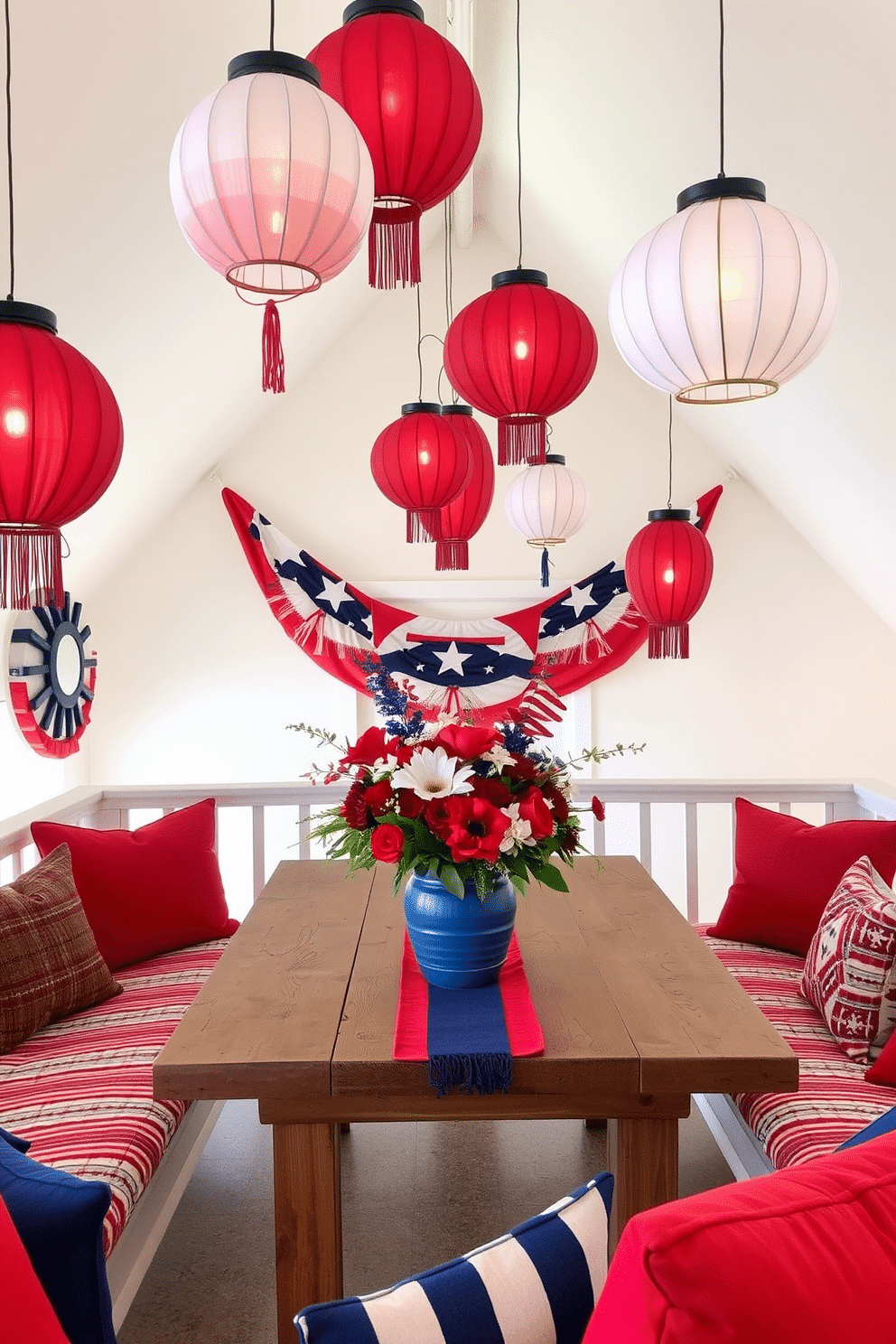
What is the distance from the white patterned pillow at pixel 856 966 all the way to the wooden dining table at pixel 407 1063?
0.32 m

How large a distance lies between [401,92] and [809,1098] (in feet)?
5.53

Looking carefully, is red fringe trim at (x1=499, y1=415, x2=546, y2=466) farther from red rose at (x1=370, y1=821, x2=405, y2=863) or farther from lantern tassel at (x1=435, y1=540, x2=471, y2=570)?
lantern tassel at (x1=435, y1=540, x2=471, y2=570)

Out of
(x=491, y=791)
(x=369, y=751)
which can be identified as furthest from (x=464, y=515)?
(x=491, y=791)

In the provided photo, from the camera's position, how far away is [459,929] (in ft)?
5.50

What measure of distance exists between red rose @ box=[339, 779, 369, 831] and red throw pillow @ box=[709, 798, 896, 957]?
4.19ft

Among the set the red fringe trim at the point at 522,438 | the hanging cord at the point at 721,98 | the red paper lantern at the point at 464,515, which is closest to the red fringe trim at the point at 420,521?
the red paper lantern at the point at 464,515

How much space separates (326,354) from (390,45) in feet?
13.2

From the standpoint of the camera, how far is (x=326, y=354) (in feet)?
17.2

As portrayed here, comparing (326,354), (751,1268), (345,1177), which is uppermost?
(326,354)

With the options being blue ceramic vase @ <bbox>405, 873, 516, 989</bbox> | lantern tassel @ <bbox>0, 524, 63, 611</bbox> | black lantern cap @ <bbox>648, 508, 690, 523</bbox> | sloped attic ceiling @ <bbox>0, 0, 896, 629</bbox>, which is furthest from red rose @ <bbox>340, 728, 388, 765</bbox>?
black lantern cap @ <bbox>648, 508, 690, 523</bbox>

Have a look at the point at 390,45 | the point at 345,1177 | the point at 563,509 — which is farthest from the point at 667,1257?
the point at 563,509

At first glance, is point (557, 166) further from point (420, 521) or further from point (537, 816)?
point (537, 816)

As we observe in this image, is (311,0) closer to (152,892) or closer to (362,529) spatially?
(152,892)

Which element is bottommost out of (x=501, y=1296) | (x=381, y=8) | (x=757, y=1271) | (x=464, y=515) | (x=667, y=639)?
(x=501, y=1296)
